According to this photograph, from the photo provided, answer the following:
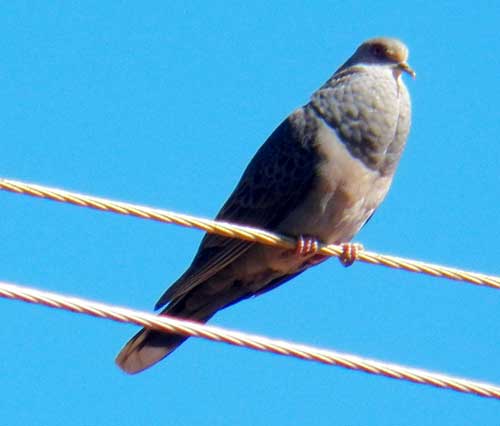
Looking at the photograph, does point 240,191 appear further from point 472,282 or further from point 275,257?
point 472,282

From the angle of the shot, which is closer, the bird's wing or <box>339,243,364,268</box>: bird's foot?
<box>339,243,364,268</box>: bird's foot

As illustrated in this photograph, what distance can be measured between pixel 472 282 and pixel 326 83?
2.91 meters

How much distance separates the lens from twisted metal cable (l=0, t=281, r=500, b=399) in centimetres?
473

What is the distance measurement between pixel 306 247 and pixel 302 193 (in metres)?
0.37

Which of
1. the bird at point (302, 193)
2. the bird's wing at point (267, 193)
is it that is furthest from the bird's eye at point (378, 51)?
the bird's wing at point (267, 193)

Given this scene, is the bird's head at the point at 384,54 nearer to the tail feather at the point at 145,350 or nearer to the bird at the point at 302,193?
the bird at the point at 302,193

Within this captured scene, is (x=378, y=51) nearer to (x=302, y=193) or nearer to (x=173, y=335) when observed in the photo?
(x=302, y=193)

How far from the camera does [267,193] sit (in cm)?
772

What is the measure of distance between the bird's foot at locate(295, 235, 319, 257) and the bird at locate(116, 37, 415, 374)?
0.05 feet

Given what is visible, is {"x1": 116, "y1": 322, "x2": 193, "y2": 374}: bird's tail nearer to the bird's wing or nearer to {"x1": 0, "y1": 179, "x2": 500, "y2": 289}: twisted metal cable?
the bird's wing

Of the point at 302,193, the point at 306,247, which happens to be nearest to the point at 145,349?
the point at 306,247

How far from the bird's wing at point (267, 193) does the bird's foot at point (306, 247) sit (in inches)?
9.6

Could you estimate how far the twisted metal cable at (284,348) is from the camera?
4.73 m

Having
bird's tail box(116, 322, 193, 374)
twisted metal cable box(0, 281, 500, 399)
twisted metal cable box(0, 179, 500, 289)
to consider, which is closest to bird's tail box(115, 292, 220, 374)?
bird's tail box(116, 322, 193, 374)
